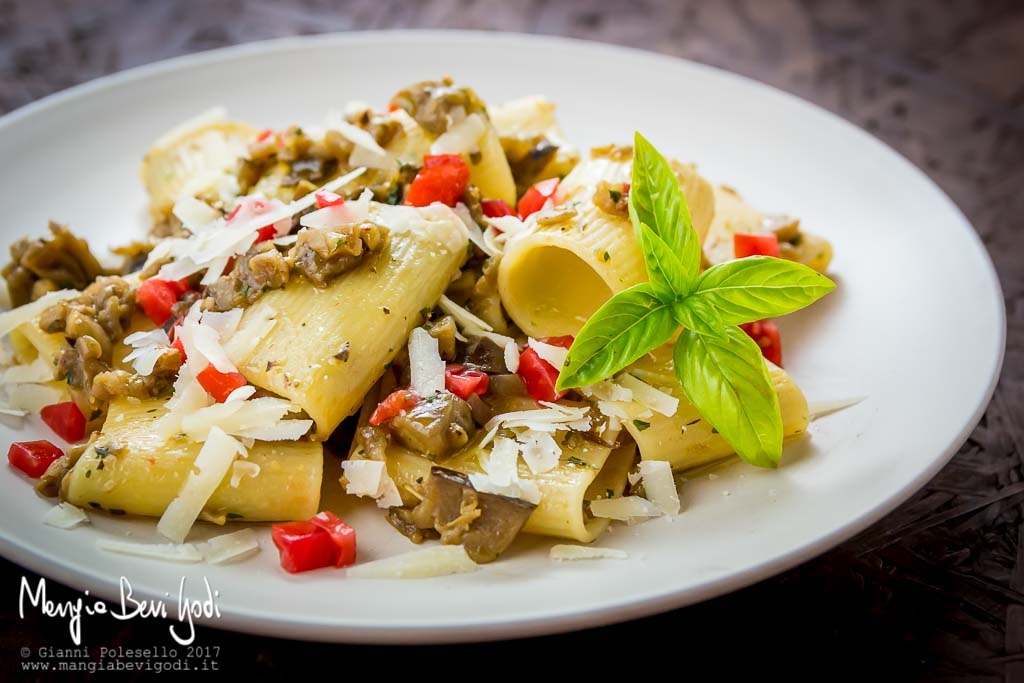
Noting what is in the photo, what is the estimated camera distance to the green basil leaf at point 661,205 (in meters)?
3.08

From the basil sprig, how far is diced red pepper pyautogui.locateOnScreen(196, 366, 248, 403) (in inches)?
37.1

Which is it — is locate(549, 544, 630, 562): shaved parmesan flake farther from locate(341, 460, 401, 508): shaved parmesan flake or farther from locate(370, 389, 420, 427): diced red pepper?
locate(370, 389, 420, 427): diced red pepper

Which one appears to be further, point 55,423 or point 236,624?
point 55,423

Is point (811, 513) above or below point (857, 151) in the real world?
below

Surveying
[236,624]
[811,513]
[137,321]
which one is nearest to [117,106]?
[137,321]

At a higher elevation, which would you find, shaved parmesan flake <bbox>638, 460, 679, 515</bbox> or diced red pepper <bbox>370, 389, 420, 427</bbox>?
diced red pepper <bbox>370, 389, 420, 427</bbox>

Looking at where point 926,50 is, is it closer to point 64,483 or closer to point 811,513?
point 811,513

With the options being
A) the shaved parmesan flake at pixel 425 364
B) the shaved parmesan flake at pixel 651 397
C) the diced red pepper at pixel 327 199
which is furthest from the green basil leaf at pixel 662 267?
the diced red pepper at pixel 327 199

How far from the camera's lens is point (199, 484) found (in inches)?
110

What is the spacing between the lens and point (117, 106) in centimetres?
470

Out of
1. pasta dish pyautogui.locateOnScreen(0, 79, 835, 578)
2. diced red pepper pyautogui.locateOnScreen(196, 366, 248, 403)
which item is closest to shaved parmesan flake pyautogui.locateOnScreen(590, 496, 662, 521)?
pasta dish pyautogui.locateOnScreen(0, 79, 835, 578)

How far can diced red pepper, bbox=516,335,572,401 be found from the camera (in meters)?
3.19

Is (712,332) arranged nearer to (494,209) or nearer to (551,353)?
(551,353)

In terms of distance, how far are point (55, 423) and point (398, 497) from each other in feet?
3.76
